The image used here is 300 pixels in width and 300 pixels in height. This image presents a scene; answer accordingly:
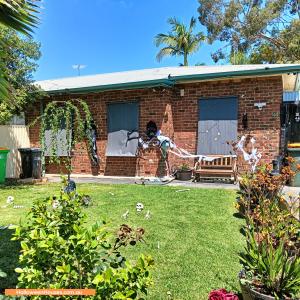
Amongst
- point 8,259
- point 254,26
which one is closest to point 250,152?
point 8,259

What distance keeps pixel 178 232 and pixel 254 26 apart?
2482 cm

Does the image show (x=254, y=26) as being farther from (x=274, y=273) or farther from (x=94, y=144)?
(x=274, y=273)

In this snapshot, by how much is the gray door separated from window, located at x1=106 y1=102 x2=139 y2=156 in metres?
2.12

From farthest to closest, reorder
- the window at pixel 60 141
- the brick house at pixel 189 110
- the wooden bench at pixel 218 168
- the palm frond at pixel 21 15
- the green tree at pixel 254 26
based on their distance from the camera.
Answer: the green tree at pixel 254 26, the window at pixel 60 141, the brick house at pixel 189 110, the wooden bench at pixel 218 168, the palm frond at pixel 21 15

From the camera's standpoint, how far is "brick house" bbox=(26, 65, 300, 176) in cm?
1057

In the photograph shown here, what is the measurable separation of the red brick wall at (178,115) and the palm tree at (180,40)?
731 inches

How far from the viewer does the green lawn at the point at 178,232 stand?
12.7 ft

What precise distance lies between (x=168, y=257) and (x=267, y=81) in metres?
7.56

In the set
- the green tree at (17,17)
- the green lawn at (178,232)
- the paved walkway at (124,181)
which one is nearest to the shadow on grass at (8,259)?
the green lawn at (178,232)

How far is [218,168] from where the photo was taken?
35.5ft

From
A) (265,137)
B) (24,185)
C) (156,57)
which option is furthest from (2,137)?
(156,57)

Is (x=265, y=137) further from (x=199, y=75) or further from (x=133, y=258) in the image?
(x=133, y=258)

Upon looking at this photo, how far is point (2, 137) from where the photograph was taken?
13188mm

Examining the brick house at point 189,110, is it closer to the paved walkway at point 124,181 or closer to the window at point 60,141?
the paved walkway at point 124,181
